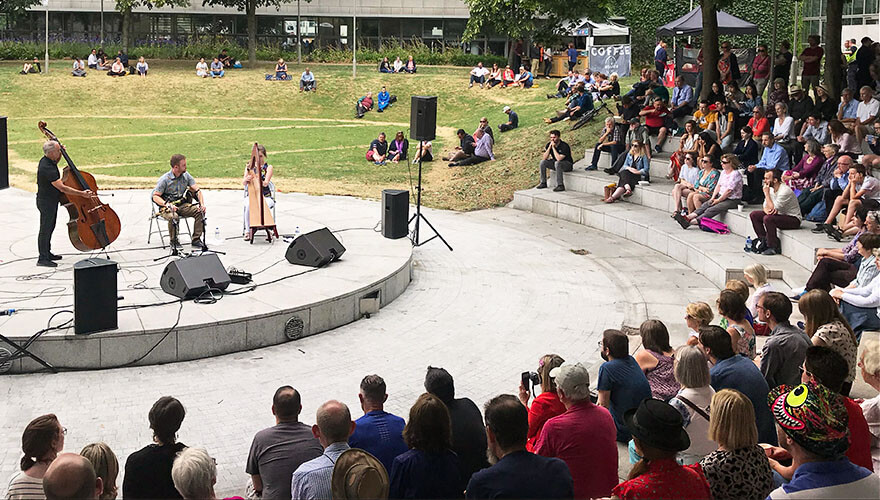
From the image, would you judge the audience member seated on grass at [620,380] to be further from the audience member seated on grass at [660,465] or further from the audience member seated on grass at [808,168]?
the audience member seated on grass at [808,168]

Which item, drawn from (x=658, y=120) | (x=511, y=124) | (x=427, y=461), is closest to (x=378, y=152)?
(x=511, y=124)

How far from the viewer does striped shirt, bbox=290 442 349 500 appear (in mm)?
4824

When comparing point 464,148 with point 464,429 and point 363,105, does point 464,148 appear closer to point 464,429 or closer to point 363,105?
point 363,105

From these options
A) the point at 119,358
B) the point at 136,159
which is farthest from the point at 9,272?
the point at 136,159

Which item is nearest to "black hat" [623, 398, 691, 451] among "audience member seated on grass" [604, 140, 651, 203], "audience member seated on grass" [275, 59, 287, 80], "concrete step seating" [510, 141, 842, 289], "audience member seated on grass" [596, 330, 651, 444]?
"audience member seated on grass" [596, 330, 651, 444]

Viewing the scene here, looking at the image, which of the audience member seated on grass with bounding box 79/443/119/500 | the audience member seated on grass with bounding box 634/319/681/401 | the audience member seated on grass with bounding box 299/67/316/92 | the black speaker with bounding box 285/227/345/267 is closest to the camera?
the audience member seated on grass with bounding box 79/443/119/500

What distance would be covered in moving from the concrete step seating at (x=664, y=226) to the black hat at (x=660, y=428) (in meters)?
8.07

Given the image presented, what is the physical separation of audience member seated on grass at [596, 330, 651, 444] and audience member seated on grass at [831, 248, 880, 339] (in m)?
3.87

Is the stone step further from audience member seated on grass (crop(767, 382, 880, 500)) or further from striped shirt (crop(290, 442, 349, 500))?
striped shirt (crop(290, 442, 349, 500))

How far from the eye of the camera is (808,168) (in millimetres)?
14328

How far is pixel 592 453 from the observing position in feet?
17.7

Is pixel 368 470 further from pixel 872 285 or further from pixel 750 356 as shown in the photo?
pixel 872 285

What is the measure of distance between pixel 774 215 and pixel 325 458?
10.1 m

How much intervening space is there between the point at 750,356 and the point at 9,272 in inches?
327
